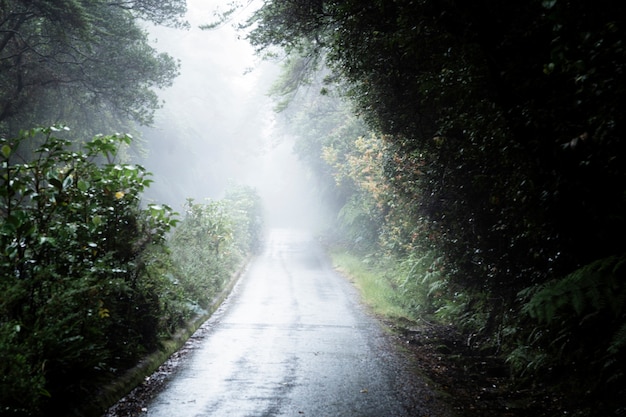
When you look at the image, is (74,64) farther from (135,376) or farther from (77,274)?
(135,376)

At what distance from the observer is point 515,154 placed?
17.4ft

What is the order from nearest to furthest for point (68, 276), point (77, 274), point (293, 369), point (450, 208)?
point (68, 276) < point (77, 274) < point (293, 369) < point (450, 208)

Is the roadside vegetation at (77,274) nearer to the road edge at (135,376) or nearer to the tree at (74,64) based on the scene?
the road edge at (135,376)

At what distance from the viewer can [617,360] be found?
416cm

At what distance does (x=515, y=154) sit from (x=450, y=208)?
9.55 ft

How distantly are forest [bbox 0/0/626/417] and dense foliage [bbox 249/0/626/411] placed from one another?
0.02 metres

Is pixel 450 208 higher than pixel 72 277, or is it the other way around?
pixel 450 208

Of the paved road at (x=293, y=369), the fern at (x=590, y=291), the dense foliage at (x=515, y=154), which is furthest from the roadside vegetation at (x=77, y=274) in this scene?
the fern at (x=590, y=291)

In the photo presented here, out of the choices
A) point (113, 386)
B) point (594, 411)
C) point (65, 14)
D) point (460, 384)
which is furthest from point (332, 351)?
point (65, 14)

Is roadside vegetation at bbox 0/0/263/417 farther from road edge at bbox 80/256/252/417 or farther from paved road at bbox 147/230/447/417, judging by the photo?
paved road at bbox 147/230/447/417

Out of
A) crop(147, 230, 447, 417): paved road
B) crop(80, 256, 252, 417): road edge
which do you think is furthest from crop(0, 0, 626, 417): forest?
crop(147, 230, 447, 417): paved road

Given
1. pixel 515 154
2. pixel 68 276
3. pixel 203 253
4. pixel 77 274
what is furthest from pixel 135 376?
pixel 203 253

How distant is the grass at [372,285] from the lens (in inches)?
473

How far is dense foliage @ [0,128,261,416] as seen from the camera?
167 inches
